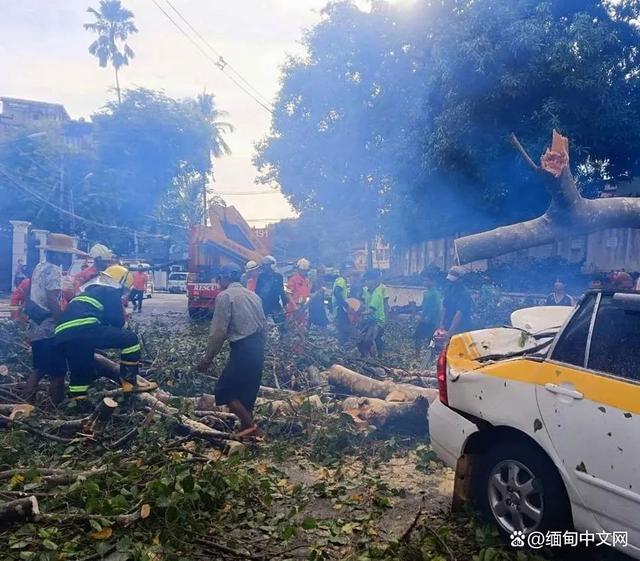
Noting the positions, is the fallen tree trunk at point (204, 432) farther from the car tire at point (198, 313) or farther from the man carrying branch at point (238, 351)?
the car tire at point (198, 313)

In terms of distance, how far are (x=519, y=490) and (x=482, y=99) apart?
37.0ft

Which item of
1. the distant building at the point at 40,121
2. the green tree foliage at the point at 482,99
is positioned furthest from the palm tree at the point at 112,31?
the green tree foliage at the point at 482,99

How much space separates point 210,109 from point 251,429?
39861mm

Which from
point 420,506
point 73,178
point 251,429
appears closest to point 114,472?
point 251,429

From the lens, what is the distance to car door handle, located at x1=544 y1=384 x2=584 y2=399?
2980 mm

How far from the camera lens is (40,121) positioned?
32.1m

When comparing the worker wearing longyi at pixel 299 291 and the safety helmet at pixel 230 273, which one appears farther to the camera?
the worker wearing longyi at pixel 299 291

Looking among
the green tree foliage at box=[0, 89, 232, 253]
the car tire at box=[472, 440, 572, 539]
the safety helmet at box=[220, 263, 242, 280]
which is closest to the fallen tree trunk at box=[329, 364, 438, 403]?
the safety helmet at box=[220, 263, 242, 280]

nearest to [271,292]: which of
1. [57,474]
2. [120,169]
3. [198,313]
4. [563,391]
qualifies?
[198,313]

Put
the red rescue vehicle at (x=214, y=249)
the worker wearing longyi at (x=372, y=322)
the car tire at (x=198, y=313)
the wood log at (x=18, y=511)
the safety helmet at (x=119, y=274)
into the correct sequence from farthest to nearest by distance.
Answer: the red rescue vehicle at (x=214, y=249), the car tire at (x=198, y=313), the worker wearing longyi at (x=372, y=322), the safety helmet at (x=119, y=274), the wood log at (x=18, y=511)

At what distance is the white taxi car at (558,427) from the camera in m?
2.77

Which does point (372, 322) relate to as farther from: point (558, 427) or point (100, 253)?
point (558, 427)

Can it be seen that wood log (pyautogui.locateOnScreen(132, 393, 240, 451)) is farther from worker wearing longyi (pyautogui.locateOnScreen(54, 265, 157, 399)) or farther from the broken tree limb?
the broken tree limb

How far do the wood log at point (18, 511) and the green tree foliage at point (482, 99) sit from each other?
11717mm
